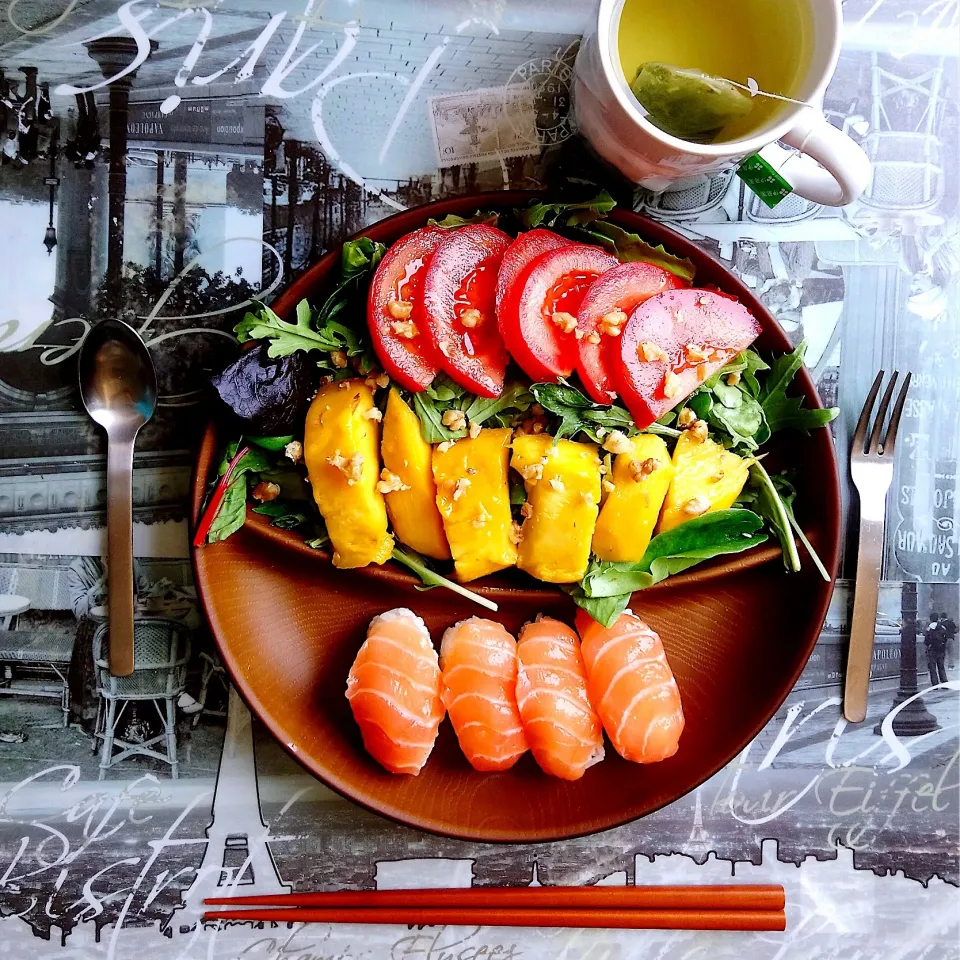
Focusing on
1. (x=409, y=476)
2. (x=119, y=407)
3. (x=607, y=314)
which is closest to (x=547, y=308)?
(x=607, y=314)

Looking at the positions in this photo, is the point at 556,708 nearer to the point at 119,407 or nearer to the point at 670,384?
the point at 670,384

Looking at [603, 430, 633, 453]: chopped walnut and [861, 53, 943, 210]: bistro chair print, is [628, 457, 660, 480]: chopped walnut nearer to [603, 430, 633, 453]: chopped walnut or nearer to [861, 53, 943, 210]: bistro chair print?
[603, 430, 633, 453]: chopped walnut

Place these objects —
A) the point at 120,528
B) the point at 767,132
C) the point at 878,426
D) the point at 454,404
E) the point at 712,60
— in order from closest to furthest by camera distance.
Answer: the point at 767,132, the point at 712,60, the point at 454,404, the point at 120,528, the point at 878,426

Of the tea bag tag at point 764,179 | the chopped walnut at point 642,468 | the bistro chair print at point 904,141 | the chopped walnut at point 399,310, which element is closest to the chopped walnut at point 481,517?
the chopped walnut at point 642,468

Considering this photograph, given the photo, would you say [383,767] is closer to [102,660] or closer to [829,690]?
[102,660]

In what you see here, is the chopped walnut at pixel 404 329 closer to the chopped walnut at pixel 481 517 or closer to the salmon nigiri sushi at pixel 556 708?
the chopped walnut at pixel 481 517

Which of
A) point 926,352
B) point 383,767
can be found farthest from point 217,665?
point 926,352
